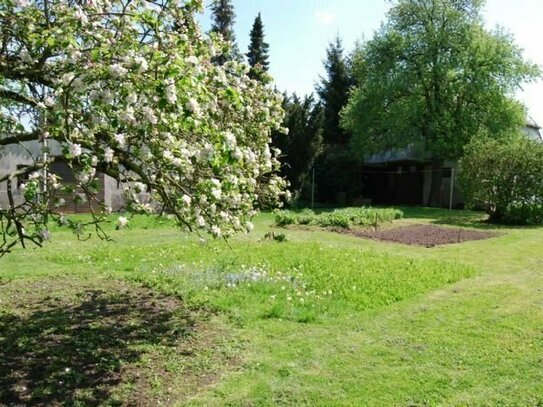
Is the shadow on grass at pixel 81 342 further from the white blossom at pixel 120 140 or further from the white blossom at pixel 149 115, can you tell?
the white blossom at pixel 149 115

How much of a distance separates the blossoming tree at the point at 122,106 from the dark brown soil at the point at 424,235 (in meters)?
9.44

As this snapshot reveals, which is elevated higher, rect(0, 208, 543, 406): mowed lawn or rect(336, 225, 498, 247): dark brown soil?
rect(336, 225, 498, 247): dark brown soil

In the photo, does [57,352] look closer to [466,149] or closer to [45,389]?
[45,389]

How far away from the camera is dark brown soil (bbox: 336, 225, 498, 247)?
13.6m

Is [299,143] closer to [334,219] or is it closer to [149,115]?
[334,219]

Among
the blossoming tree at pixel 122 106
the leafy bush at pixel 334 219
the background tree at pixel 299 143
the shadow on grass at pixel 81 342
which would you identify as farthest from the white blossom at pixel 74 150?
the background tree at pixel 299 143

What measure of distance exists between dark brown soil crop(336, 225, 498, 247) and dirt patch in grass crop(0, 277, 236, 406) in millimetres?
8488

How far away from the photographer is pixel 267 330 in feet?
18.2

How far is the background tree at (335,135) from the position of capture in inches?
1179

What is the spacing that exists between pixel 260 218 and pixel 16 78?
50.6ft

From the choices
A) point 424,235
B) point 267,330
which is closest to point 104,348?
point 267,330

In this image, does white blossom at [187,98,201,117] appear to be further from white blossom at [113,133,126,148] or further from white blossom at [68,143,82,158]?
white blossom at [68,143,82,158]

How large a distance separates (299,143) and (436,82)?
8.45m

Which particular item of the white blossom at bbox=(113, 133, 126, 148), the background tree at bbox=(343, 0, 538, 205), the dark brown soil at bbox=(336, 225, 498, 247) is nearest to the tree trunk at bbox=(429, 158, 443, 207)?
the background tree at bbox=(343, 0, 538, 205)
